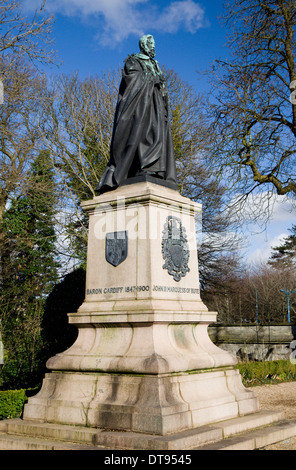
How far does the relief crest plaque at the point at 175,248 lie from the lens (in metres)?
6.96

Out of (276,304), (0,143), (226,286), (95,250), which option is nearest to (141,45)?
(95,250)

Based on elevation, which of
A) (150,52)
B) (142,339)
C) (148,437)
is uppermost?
(150,52)

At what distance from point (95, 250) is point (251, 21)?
11.8 metres

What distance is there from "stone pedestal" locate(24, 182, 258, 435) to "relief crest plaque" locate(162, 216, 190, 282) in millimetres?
14

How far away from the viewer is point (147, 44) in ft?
26.4

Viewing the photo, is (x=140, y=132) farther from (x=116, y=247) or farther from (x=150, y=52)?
(x=116, y=247)

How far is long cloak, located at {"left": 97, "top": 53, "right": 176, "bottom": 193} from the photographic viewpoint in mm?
7559

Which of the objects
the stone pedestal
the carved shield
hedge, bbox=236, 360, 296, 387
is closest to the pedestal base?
the stone pedestal

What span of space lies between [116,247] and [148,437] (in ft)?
8.59

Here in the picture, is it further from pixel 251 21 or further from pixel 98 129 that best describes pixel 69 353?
pixel 98 129

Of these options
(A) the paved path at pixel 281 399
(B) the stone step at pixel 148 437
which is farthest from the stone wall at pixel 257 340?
(B) the stone step at pixel 148 437

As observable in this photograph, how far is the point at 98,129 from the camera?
70.5ft

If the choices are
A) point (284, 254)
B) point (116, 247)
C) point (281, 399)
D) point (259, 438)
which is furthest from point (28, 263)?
point (284, 254)

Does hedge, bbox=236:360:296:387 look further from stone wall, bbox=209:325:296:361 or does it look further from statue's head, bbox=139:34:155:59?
statue's head, bbox=139:34:155:59
